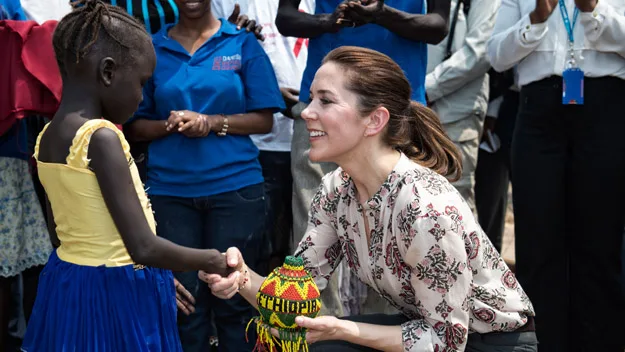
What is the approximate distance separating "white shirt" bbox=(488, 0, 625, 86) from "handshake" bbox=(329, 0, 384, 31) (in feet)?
2.70

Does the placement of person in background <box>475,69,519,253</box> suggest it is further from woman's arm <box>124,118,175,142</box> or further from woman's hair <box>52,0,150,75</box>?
woman's hair <box>52,0,150,75</box>

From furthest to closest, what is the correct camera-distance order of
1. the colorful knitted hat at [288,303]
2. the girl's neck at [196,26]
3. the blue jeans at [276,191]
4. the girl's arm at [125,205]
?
the blue jeans at [276,191]
the girl's neck at [196,26]
the girl's arm at [125,205]
the colorful knitted hat at [288,303]

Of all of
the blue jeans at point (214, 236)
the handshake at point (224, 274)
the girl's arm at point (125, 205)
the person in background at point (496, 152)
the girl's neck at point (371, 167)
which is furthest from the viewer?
the person in background at point (496, 152)

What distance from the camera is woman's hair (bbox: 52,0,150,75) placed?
280cm

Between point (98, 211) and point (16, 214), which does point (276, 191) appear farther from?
point (98, 211)

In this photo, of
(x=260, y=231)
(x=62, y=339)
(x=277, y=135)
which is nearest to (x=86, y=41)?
(x=62, y=339)

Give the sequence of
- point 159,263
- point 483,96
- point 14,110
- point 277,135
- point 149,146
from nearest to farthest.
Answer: point 159,263 → point 14,110 → point 149,146 → point 277,135 → point 483,96

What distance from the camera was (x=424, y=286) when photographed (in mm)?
2832

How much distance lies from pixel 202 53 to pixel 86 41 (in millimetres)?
1378

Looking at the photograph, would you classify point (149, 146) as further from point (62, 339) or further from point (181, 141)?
point (62, 339)

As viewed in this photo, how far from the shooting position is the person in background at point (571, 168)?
4039 millimetres

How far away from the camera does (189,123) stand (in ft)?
12.8

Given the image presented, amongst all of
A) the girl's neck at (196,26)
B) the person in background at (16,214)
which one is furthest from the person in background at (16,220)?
the girl's neck at (196,26)

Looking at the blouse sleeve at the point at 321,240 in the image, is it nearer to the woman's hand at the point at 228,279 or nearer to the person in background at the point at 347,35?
the woman's hand at the point at 228,279
